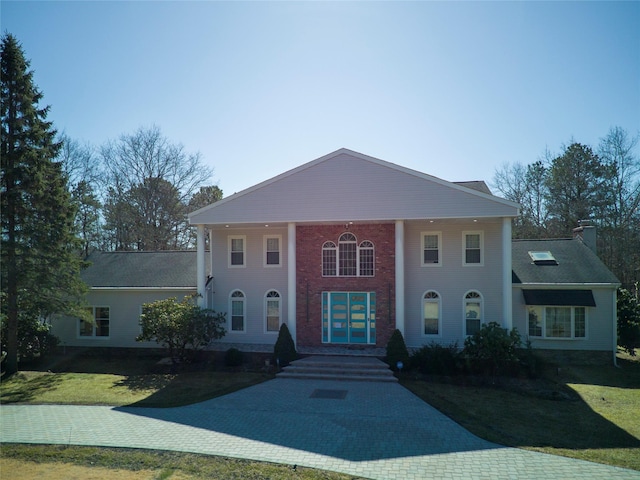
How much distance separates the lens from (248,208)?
18469 millimetres

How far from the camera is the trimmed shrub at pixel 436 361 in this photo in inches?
617

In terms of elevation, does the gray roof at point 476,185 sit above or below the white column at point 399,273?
above

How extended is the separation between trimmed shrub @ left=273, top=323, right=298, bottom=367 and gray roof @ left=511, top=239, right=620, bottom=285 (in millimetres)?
9819

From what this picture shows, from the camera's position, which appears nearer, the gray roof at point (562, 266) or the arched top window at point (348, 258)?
the gray roof at point (562, 266)

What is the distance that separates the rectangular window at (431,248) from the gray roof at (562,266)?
11.7 feet

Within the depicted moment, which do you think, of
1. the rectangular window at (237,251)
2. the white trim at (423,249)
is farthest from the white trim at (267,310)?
the white trim at (423,249)

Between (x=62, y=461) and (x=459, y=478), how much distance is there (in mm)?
7459

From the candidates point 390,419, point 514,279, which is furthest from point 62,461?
point 514,279

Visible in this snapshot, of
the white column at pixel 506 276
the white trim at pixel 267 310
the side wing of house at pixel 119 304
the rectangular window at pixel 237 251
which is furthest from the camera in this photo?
the side wing of house at pixel 119 304

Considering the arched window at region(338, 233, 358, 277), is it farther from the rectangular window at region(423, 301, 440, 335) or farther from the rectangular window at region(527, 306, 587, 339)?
the rectangular window at region(527, 306, 587, 339)

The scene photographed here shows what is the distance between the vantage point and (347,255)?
751 inches

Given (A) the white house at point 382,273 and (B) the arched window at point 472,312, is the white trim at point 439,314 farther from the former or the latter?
(B) the arched window at point 472,312

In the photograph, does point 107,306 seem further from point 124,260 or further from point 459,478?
point 459,478

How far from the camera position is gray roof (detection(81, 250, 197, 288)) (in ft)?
68.6
